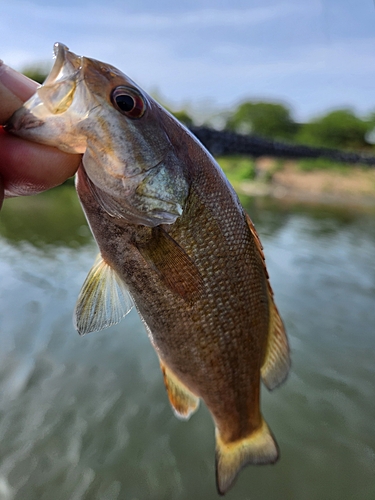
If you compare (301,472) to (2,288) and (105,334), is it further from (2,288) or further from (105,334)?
(2,288)

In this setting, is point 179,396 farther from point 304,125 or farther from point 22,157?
point 304,125

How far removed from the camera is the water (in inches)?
137

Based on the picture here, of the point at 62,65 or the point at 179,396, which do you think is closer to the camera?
the point at 62,65

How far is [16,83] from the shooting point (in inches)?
55.0

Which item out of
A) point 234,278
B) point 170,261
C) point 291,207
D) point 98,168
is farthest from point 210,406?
point 291,207

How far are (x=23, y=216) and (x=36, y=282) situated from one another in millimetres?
7283

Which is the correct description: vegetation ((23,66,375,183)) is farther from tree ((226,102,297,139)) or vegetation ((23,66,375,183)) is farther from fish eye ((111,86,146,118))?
fish eye ((111,86,146,118))

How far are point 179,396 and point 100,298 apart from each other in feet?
2.61

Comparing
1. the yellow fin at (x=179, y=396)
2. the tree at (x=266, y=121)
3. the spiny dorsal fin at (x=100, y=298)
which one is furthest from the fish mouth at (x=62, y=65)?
the tree at (x=266, y=121)

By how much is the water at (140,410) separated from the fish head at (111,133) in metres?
3.13

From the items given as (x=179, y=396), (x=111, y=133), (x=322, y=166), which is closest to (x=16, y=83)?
(x=111, y=133)

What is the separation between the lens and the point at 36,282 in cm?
712

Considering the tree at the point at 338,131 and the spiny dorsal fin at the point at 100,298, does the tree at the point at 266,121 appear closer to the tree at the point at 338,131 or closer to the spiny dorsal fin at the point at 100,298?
the tree at the point at 338,131

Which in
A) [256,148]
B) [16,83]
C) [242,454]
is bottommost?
[256,148]
